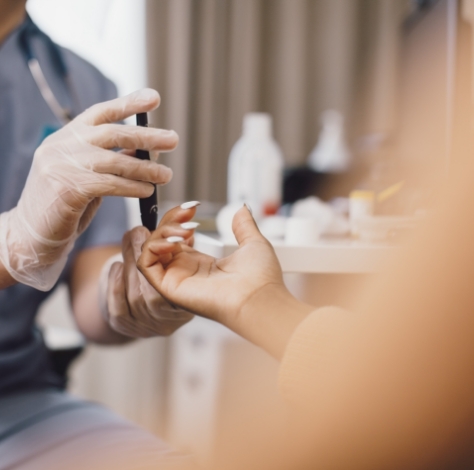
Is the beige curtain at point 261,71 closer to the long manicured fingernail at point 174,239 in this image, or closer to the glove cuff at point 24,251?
the glove cuff at point 24,251

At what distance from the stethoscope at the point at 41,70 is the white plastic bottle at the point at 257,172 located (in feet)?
1.16

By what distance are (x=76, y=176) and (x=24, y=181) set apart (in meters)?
0.36

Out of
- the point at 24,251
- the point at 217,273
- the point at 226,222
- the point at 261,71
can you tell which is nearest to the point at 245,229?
the point at 217,273

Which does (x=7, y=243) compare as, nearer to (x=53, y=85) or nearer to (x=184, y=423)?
(x=53, y=85)

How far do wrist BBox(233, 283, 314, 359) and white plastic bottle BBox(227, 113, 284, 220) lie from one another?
0.48m

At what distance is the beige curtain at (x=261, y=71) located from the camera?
1646mm

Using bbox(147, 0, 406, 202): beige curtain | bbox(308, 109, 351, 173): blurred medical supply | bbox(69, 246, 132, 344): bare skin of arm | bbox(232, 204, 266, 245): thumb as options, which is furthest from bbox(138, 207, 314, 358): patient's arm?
bbox(147, 0, 406, 202): beige curtain

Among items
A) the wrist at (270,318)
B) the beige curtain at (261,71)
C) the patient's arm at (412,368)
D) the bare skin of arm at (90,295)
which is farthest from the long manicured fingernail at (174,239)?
the beige curtain at (261,71)

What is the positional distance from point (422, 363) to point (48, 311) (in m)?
1.48

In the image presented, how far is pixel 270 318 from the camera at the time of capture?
43 centimetres

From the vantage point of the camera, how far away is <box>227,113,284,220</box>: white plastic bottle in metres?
0.99

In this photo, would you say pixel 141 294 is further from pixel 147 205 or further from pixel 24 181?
pixel 24 181

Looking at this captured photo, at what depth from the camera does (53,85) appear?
3.01ft

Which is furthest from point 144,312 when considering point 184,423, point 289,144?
point 289,144
